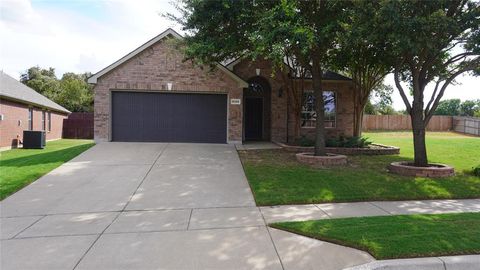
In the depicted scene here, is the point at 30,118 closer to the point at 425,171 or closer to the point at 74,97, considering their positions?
the point at 74,97

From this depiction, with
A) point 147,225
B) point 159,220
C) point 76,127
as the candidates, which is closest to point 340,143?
point 159,220

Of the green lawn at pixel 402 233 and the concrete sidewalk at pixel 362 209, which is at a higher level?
the green lawn at pixel 402 233

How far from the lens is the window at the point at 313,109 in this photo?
18.5 m

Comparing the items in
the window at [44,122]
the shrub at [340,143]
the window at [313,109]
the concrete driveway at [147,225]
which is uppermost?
the window at [313,109]

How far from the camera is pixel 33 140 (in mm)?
18359

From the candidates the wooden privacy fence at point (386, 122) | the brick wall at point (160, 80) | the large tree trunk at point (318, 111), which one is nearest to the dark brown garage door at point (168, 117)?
the brick wall at point (160, 80)

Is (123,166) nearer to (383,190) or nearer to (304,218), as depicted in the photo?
(304,218)

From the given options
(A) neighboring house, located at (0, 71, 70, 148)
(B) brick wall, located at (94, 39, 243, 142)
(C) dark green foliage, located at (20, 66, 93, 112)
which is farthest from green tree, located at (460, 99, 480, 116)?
(A) neighboring house, located at (0, 71, 70, 148)

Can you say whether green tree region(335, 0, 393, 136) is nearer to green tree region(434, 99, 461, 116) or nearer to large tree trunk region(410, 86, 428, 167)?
large tree trunk region(410, 86, 428, 167)

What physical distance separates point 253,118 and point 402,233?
14.0 m

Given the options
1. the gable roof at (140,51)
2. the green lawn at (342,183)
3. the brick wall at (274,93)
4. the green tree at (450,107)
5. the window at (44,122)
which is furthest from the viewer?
the green tree at (450,107)

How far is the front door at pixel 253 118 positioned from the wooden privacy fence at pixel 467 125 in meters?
26.6

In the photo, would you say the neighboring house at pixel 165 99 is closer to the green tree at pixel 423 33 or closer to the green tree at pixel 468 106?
the green tree at pixel 423 33

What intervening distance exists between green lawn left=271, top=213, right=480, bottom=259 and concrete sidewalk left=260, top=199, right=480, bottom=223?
1.48 ft
